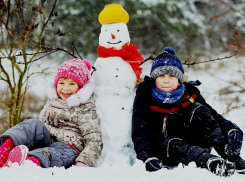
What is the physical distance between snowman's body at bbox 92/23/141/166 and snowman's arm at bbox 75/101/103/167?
0.58 feet

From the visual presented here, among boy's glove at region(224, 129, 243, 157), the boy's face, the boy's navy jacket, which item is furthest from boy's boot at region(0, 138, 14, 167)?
boy's glove at region(224, 129, 243, 157)

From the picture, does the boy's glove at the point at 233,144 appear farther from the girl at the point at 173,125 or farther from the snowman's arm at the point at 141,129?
the snowman's arm at the point at 141,129

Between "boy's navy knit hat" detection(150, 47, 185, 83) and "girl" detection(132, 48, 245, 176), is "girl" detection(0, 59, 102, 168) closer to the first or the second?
"girl" detection(132, 48, 245, 176)

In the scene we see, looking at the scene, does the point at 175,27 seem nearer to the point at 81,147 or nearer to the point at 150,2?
the point at 150,2

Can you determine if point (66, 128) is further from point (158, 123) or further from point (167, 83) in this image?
point (167, 83)

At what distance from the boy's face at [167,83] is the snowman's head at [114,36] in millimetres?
694

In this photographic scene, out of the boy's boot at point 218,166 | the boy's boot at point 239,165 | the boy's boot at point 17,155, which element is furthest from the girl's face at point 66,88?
the boy's boot at point 239,165

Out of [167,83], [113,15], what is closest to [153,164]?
[167,83]

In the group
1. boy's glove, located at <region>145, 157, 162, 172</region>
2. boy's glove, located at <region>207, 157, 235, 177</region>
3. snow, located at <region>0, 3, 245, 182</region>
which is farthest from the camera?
boy's glove, located at <region>145, 157, 162, 172</region>

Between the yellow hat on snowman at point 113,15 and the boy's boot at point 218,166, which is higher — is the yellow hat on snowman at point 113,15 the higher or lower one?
the higher one

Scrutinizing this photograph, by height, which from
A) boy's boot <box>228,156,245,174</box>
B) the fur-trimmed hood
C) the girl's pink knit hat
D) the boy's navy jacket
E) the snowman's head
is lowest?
boy's boot <box>228,156,245,174</box>

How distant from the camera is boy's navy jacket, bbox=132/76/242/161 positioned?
9.48ft

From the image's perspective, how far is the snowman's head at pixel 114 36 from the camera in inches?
136

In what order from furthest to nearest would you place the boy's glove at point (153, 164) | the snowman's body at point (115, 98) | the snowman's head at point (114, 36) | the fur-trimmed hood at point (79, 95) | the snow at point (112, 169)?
the snowman's head at point (114, 36) → the snowman's body at point (115, 98) → the fur-trimmed hood at point (79, 95) → the boy's glove at point (153, 164) → the snow at point (112, 169)
